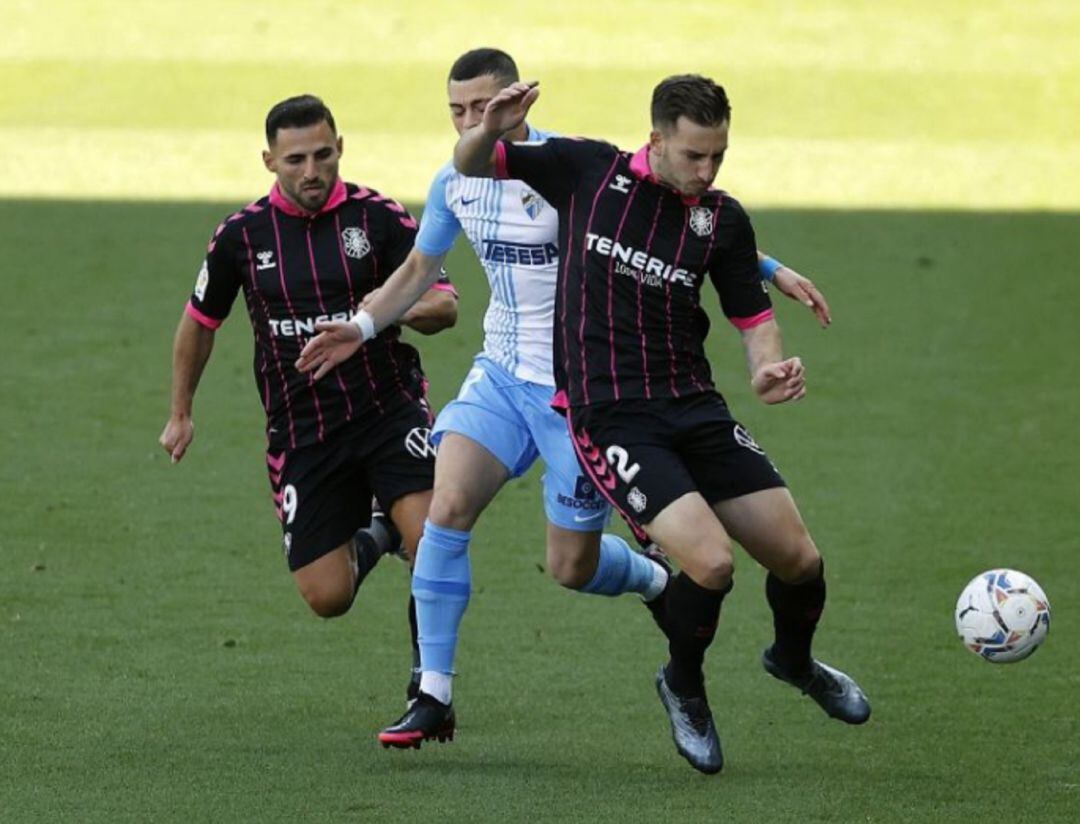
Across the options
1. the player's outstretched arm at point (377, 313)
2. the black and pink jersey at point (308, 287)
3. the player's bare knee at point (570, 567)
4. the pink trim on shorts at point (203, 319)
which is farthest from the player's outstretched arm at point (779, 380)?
the pink trim on shorts at point (203, 319)

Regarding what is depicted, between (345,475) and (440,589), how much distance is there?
795 mm

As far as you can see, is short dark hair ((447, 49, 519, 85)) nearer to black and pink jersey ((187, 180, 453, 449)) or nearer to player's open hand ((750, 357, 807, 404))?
black and pink jersey ((187, 180, 453, 449))

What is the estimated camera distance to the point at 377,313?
7.36 metres

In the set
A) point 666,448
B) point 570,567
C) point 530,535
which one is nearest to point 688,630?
point 666,448

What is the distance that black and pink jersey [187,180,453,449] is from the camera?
769cm

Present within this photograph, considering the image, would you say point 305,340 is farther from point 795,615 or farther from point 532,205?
point 795,615

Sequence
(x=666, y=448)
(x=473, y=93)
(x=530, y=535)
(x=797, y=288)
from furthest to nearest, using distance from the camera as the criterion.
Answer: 1. (x=530, y=535)
2. (x=473, y=93)
3. (x=797, y=288)
4. (x=666, y=448)

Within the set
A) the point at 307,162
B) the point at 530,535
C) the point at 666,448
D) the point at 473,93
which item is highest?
the point at 473,93

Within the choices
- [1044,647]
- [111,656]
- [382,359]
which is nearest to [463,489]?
[382,359]

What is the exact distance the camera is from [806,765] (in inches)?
280

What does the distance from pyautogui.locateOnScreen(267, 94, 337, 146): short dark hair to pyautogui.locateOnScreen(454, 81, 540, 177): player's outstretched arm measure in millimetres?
833

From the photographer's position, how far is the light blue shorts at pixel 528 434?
291 inches

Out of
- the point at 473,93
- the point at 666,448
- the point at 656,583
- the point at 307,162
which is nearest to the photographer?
the point at 666,448

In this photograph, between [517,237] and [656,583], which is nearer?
[517,237]
